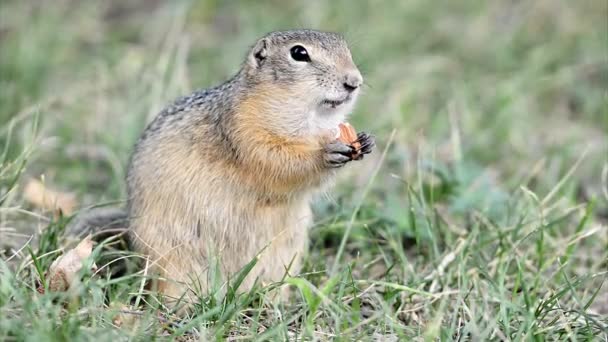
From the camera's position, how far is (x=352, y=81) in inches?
170

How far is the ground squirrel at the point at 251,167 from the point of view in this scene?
4.50 m

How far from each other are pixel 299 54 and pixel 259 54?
0.30 meters

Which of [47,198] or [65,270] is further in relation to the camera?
[47,198]

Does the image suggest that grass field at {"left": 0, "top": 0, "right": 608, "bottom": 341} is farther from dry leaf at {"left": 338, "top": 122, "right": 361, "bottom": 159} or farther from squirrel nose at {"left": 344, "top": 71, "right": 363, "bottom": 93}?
squirrel nose at {"left": 344, "top": 71, "right": 363, "bottom": 93}

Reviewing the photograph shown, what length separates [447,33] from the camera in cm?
859

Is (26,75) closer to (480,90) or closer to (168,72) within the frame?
(168,72)

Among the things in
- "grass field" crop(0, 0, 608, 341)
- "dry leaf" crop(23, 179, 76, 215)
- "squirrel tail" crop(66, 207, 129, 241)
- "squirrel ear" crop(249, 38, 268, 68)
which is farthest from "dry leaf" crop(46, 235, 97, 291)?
"squirrel ear" crop(249, 38, 268, 68)

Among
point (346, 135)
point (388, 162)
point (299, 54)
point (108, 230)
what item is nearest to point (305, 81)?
point (299, 54)

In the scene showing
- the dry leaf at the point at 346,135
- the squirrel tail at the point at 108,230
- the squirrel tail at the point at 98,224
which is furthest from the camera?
the squirrel tail at the point at 98,224

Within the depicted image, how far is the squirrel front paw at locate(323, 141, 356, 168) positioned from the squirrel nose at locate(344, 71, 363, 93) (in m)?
0.27

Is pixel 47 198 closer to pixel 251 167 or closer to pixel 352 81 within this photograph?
A: pixel 251 167

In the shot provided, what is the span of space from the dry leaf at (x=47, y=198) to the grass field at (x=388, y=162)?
0.06 m

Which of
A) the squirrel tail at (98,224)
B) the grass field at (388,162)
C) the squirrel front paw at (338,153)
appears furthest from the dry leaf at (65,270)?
the squirrel front paw at (338,153)

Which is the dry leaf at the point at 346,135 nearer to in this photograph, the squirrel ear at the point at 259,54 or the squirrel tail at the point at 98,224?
the squirrel ear at the point at 259,54
